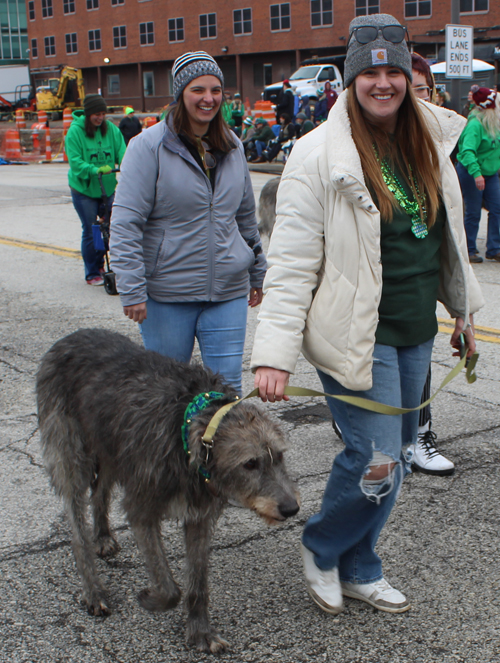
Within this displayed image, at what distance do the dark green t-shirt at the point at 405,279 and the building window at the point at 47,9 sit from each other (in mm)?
75578

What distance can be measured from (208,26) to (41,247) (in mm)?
51175

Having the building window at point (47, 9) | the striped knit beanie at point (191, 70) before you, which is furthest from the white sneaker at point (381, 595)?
the building window at point (47, 9)

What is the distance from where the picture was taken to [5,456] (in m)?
4.55

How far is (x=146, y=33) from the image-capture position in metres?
61.3

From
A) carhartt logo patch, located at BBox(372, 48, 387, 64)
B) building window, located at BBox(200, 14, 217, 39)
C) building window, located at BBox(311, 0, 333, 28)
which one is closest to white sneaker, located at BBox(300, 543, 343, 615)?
carhartt logo patch, located at BBox(372, 48, 387, 64)

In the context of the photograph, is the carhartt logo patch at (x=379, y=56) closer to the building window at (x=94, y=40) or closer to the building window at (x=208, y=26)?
the building window at (x=208, y=26)

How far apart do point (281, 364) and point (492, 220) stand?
26.2 ft

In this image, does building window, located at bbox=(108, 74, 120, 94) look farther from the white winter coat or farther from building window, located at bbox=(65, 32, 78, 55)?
the white winter coat

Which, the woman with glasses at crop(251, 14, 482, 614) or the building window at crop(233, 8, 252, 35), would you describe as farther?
the building window at crop(233, 8, 252, 35)

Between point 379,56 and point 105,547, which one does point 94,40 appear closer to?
point 105,547

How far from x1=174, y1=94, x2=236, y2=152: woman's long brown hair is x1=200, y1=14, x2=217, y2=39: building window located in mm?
58062

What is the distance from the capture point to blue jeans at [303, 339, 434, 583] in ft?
8.83

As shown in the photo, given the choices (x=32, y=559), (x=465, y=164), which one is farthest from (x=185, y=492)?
(x=465, y=164)

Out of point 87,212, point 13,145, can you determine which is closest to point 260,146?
point 13,145
